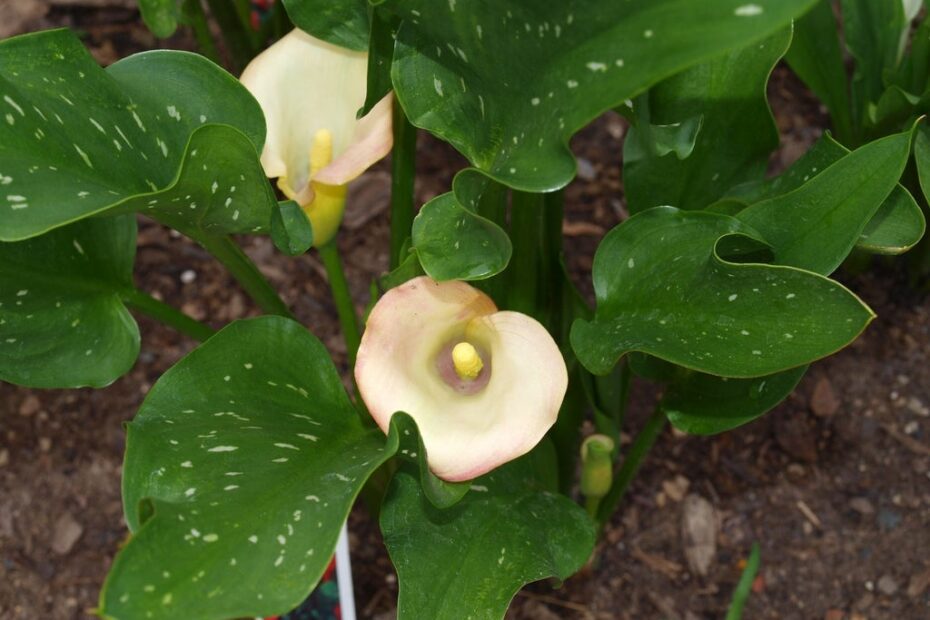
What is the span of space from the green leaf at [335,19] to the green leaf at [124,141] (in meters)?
0.08

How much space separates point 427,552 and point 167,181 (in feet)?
1.04

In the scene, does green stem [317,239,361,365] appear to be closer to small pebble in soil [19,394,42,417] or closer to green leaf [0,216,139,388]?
green leaf [0,216,139,388]

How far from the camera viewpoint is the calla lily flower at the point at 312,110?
2.67 feet

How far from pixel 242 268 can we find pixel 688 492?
57cm

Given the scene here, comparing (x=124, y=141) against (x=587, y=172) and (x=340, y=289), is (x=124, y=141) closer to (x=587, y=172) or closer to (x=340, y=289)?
(x=340, y=289)

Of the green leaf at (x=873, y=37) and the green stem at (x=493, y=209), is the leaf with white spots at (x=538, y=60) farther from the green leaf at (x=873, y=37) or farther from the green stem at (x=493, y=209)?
the green leaf at (x=873, y=37)

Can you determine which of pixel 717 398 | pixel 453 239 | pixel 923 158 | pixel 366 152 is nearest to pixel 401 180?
pixel 366 152

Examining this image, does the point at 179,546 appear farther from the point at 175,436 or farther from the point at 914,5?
the point at 914,5

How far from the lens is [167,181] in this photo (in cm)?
72

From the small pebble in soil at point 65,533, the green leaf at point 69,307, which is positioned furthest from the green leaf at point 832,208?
the small pebble in soil at point 65,533

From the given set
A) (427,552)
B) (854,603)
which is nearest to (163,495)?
(427,552)

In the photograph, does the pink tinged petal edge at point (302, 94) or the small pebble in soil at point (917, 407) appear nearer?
the pink tinged petal edge at point (302, 94)

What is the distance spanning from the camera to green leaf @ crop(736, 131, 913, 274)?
0.63 meters

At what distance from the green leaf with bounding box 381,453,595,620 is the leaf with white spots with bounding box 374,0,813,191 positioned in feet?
0.86
